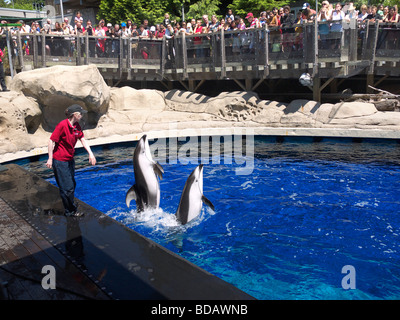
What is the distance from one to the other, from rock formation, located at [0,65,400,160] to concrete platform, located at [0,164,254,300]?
23.7ft

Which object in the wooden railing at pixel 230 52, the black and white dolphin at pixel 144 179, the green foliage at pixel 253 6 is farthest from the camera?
the green foliage at pixel 253 6

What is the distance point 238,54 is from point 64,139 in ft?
35.8

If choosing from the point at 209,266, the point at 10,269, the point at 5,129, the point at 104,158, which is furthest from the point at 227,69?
the point at 10,269

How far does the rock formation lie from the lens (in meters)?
12.6

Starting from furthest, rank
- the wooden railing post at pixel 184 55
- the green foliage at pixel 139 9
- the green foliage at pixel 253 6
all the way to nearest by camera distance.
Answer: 1. the green foliage at pixel 139 9
2. the green foliage at pixel 253 6
3. the wooden railing post at pixel 184 55

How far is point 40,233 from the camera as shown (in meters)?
5.15

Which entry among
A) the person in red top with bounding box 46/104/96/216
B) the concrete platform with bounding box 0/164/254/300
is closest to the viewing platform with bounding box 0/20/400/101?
the person in red top with bounding box 46/104/96/216

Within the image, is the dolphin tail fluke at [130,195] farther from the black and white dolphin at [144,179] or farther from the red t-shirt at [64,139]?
the red t-shirt at [64,139]

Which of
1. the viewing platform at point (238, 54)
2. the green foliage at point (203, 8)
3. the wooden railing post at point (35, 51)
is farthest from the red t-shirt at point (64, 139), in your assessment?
the green foliage at point (203, 8)

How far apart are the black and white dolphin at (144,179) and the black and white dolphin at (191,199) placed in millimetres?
541

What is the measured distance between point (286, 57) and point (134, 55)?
6369mm

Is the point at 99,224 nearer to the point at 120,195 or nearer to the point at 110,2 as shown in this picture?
the point at 120,195

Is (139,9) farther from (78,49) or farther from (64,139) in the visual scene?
(64,139)

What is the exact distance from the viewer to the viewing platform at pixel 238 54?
12992 millimetres
